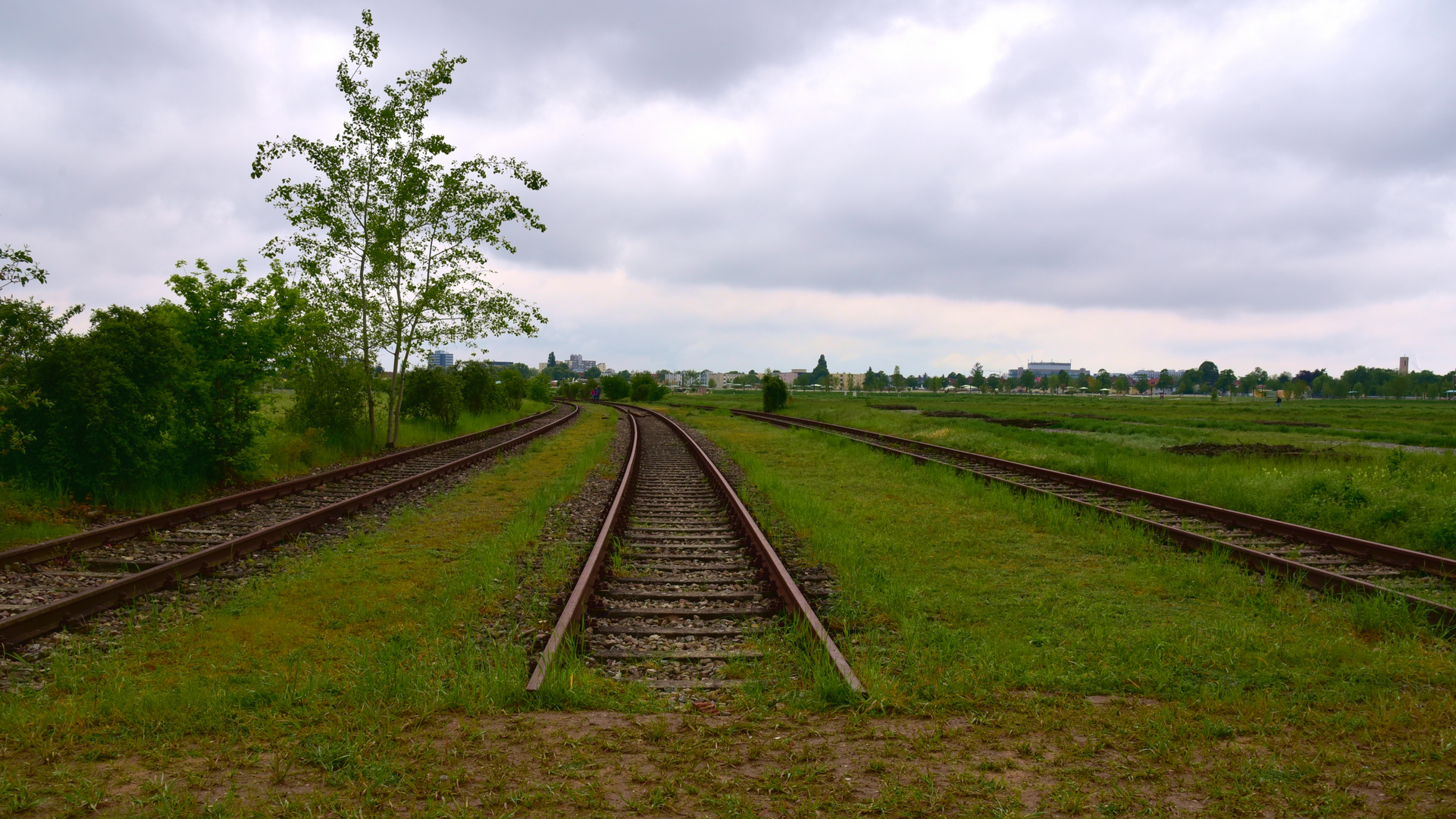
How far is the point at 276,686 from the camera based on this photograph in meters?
4.60

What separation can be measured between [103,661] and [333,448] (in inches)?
556

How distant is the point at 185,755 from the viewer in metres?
3.72

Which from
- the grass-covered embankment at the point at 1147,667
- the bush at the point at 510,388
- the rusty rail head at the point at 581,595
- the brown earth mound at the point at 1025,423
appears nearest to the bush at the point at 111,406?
the rusty rail head at the point at 581,595

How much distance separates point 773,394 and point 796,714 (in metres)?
47.4

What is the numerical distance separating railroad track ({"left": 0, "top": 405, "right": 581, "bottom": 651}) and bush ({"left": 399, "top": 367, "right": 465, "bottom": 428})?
14.4 m

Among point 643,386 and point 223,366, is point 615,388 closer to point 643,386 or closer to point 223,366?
point 643,386

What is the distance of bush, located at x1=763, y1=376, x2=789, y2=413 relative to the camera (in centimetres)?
5112

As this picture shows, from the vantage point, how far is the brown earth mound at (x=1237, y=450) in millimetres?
20906

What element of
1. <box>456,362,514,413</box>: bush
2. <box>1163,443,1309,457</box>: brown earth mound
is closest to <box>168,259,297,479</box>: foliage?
<box>456,362,514,413</box>: bush

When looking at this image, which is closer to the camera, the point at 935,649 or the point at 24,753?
the point at 24,753

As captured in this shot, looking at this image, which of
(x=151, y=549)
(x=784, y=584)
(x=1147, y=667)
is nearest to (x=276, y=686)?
(x=784, y=584)

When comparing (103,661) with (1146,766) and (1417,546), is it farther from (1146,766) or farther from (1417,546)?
(1417,546)

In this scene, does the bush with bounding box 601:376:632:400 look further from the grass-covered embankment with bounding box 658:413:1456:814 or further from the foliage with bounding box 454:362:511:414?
the grass-covered embankment with bounding box 658:413:1456:814

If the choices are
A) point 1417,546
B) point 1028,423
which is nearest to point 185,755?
point 1417,546
